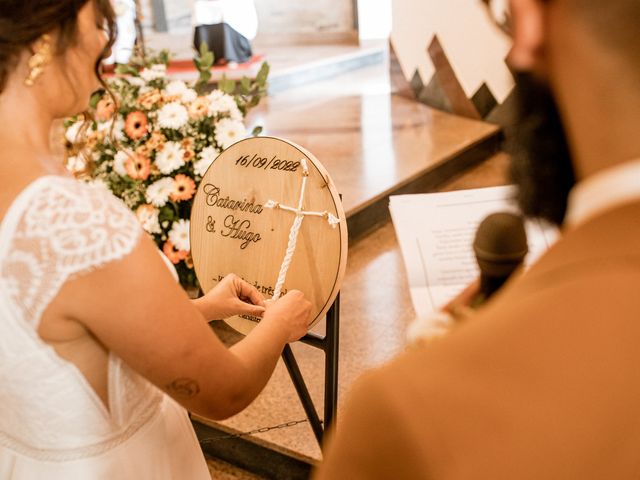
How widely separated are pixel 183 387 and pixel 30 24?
52 cm

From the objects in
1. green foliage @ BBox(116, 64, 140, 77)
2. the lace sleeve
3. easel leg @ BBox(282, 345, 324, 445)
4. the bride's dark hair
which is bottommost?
easel leg @ BBox(282, 345, 324, 445)

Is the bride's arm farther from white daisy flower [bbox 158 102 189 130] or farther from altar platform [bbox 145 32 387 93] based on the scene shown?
altar platform [bbox 145 32 387 93]

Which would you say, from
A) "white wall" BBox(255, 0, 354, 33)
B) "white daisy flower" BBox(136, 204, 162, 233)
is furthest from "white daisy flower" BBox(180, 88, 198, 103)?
"white wall" BBox(255, 0, 354, 33)

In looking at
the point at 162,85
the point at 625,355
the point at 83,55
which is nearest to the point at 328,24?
the point at 162,85

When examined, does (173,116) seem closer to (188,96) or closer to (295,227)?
(188,96)

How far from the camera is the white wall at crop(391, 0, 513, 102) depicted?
397 cm

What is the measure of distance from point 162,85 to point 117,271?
4.68 ft

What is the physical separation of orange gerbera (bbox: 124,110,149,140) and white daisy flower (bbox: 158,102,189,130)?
60 mm

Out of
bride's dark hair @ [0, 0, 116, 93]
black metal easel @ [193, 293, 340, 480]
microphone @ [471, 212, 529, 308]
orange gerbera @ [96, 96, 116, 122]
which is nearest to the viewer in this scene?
microphone @ [471, 212, 529, 308]

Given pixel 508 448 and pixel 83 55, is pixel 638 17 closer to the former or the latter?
pixel 508 448

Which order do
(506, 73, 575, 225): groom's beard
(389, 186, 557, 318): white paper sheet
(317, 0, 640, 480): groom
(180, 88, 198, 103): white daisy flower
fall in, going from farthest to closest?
(180, 88, 198, 103): white daisy flower, (389, 186, 557, 318): white paper sheet, (506, 73, 575, 225): groom's beard, (317, 0, 640, 480): groom

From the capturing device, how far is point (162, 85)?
213 cm

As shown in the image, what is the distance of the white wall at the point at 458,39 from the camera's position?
13.0 ft

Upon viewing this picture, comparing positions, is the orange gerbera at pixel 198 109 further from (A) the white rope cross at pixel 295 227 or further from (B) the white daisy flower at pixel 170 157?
(A) the white rope cross at pixel 295 227
